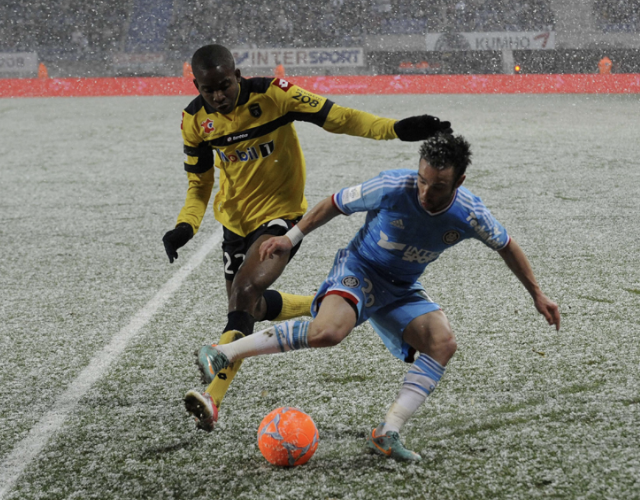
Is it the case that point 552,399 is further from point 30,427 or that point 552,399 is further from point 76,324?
point 76,324

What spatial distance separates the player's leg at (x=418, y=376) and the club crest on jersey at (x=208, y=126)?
55.2 inches

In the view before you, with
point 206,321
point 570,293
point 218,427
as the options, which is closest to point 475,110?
point 570,293

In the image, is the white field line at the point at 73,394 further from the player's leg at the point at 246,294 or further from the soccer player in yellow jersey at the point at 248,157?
the soccer player in yellow jersey at the point at 248,157

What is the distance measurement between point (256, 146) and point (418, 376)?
1458mm

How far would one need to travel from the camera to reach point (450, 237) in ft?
9.25

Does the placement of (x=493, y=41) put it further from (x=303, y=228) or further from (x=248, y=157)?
(x=303, y=228)

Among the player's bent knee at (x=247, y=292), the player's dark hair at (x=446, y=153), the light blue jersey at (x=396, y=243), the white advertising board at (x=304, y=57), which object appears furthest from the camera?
the white advertising board at (x=304, y=57)

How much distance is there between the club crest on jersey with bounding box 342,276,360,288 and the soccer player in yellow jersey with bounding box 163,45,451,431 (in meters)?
0.41

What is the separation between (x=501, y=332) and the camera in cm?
395

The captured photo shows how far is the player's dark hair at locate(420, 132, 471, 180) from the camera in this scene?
2531 mm

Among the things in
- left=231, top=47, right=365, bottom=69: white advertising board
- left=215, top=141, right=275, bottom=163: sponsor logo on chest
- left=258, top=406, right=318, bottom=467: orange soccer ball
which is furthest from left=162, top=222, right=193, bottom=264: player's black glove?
left=231, top=47, right=365, bottom=69: white advertising board

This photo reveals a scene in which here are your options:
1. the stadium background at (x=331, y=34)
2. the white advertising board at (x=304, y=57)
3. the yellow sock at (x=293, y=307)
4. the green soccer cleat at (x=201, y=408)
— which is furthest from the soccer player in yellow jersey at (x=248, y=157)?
the white advertising board at (x=304, y=57)

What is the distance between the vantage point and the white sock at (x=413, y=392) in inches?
104

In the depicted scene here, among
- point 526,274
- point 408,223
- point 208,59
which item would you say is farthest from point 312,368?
point 208,59
